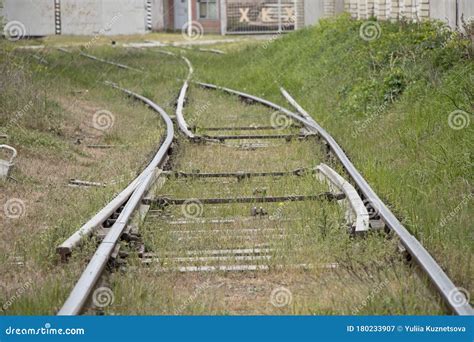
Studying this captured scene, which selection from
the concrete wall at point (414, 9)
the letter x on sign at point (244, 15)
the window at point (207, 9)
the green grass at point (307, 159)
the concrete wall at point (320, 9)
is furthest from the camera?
the window at point (207, 9)

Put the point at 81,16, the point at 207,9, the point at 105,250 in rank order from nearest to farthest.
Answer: the point at 105,250
the point at 81,16
the point at 207,9

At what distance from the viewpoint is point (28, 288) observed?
6.38 meters

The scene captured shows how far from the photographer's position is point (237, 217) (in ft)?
27.7

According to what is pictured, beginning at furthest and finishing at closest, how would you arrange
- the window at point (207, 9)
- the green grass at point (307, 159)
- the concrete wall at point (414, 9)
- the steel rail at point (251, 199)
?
the window at point (207, 9)
the concrete wall at point (414, 9)
the steel rail at point (251, 199)
the green grass at point (307, 159)

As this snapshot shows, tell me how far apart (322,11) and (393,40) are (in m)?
19.8

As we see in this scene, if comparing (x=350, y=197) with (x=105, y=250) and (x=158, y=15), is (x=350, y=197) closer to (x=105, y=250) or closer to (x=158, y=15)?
(x=105, y=250)

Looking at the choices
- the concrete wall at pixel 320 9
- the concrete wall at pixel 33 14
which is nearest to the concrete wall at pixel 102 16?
the concrete wall at pixel 33 14

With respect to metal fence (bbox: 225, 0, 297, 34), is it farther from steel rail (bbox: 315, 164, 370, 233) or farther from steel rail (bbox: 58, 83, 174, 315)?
steel rail (bbox: 58, 83, 174, 315)

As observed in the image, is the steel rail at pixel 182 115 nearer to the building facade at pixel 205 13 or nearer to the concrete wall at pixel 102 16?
the building facade at pixel 205 13

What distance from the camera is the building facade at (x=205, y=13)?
74.3 ft

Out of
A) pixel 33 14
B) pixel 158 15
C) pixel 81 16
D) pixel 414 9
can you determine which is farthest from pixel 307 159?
pixel 158 15

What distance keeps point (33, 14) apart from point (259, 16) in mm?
17076

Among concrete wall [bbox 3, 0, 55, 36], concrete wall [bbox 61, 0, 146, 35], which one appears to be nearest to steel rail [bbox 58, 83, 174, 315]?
concrete wall [bbox 3, 0, 55, 36]

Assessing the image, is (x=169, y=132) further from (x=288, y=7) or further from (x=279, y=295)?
(x=288, y=7)
